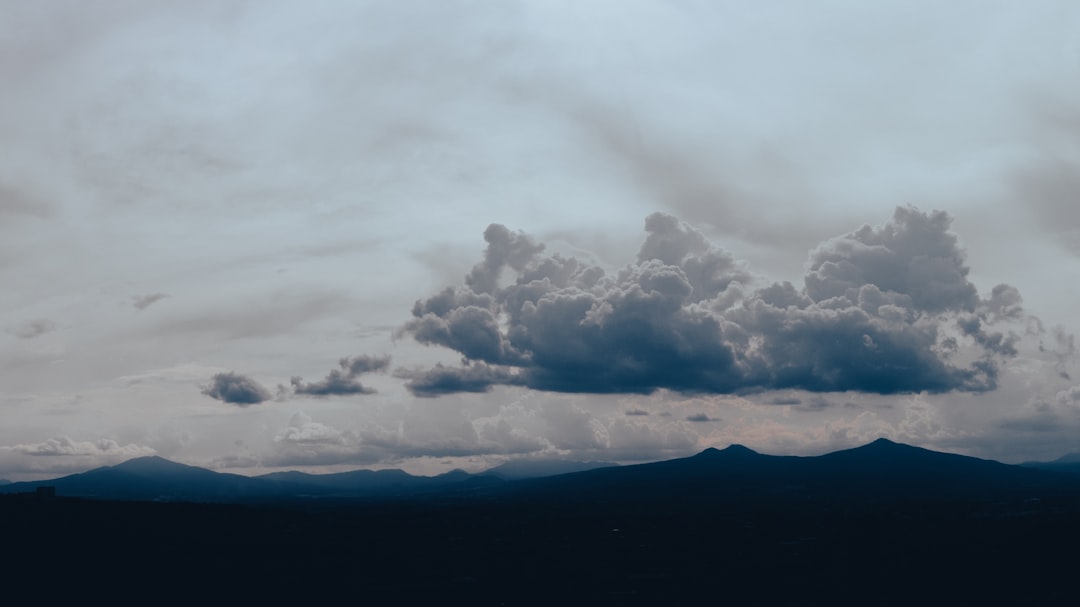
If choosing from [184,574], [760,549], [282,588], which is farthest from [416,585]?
[760,549]

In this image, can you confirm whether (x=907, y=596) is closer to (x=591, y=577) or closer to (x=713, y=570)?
(x=713, y=570)

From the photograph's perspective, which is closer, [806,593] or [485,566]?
[806,593]

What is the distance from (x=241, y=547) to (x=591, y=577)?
96.6 m

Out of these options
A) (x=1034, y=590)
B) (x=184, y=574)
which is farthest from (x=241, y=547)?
(x=1034, y=590)

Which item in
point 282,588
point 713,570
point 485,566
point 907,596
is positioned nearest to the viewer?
point 907,596

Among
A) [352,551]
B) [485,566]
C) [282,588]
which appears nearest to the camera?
[282,588]

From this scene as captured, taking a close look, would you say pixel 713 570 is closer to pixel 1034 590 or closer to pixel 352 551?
pixel 1034 590

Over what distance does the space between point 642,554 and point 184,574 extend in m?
83.6

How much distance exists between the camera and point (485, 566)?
Answer: 153625mm

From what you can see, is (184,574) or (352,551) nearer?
(184,574)

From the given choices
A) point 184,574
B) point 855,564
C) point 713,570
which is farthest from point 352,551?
point 855,564

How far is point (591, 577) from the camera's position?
136 meters

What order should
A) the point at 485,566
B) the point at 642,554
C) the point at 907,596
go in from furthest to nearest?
the point at 642,554
the point at 485,566
the point at 907,596

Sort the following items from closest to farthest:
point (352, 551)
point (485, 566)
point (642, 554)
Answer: point (485, 566)
point (642, 554)
point (352, 551)
